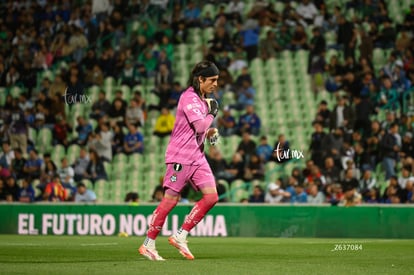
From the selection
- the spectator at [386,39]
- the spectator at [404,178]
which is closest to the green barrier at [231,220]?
the spectator at [404,178]

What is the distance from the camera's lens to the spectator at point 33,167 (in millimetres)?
27328

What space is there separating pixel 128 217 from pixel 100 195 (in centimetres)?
402

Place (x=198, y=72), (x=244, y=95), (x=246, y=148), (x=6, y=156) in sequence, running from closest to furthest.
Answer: (x=198, y=72) → (x=246, y=148) → (x=6, y=156) → (x=244, y=95)

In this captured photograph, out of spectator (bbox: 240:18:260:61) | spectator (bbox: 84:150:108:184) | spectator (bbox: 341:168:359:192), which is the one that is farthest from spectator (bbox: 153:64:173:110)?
spectator (bbox: 341:168:359:192)

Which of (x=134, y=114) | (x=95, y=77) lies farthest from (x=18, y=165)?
(x=95, y=77)

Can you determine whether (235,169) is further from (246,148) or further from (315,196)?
(315,196)

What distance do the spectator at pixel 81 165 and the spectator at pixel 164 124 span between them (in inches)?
87.9

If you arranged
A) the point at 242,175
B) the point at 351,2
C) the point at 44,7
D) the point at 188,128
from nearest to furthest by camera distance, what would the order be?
the point at 188,128
the point at 242,175
the point at 351,2
the point at 44,7

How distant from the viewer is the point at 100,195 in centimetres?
2727

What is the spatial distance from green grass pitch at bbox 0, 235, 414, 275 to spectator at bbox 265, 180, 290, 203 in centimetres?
692

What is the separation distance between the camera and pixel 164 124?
28.0m

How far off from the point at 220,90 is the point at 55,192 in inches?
249

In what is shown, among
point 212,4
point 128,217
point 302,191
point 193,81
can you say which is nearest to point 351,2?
point 212,4

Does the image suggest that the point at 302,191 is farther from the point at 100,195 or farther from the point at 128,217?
the point at 100,195
